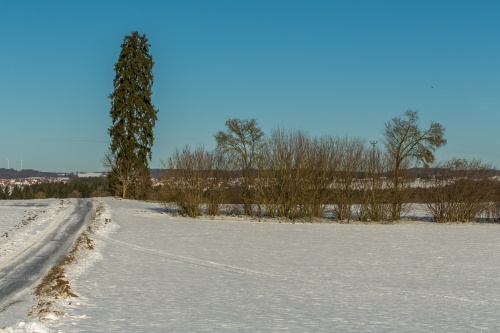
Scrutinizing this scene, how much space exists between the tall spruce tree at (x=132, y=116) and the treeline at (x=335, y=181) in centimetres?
1235

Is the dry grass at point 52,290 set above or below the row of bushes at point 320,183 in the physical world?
below

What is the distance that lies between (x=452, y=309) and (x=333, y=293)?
2814 millimetres

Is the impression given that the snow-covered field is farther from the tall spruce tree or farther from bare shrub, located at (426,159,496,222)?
the tall spruce tree

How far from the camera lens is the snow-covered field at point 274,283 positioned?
10812 mm

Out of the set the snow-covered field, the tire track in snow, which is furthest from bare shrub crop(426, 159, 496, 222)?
the tire track in snow

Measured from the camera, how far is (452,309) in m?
12.4

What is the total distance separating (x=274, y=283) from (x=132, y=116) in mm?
33446

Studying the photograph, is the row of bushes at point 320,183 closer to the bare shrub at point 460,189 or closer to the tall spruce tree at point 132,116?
the bare shrub at point 460,189

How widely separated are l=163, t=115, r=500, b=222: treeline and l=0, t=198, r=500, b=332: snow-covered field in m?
6.66

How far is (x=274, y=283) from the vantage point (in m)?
15.1

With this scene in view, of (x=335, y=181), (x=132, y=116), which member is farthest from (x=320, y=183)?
(x=132, y=116)

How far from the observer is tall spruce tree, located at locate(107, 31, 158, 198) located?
46.0m

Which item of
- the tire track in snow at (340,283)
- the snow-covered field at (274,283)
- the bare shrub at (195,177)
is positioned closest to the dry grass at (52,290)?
the snow-covered field at (274,283)

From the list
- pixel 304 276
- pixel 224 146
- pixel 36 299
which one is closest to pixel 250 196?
pixel 224 146
